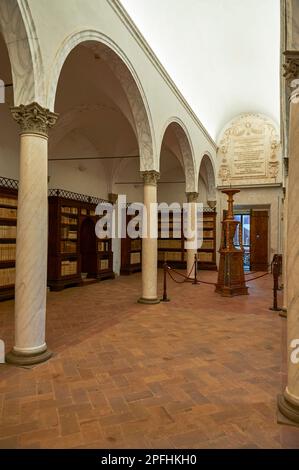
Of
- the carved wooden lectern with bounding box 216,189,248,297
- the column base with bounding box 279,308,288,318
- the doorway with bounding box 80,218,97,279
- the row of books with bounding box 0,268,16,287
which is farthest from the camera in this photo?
the doorway with bounding box 80,218,97,279

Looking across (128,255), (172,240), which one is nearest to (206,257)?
(172,240)

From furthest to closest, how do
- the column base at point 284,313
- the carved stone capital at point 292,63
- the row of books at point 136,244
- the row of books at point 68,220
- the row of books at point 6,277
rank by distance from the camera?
1. the row of books at point 136,244
2. the row of books at point 68,220
3. the row of books at point 6,277
4. the column base at point 284,313
5. the carved stone capital at point 292,63

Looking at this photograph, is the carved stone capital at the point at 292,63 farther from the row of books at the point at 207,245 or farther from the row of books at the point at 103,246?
the row of books at the point at 207,245

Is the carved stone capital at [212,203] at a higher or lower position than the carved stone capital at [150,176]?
higher

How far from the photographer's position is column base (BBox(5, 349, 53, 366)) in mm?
4070

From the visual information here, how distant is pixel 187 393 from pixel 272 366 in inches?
53.7

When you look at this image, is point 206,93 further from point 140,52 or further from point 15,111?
point 15,111

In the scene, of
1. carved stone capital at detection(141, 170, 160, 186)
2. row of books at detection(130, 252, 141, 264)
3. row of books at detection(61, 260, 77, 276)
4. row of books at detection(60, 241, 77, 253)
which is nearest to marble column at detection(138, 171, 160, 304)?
carved stone capital at detection(141, 170, 160, 186)

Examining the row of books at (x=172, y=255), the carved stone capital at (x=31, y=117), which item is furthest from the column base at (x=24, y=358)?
the row of books at (x=172, y=255)

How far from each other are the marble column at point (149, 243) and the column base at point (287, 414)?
4.96 m

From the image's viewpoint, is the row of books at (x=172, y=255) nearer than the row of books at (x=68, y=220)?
No

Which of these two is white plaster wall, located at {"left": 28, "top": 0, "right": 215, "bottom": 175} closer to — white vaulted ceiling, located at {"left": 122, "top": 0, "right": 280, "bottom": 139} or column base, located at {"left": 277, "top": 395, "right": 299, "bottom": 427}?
white vaulted ceiling, located at {"left": 122, "top": 0, "right": 280, "bottom": 139}

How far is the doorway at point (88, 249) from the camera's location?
1174cm

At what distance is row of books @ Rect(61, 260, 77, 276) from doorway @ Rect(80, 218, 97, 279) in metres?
1.29
